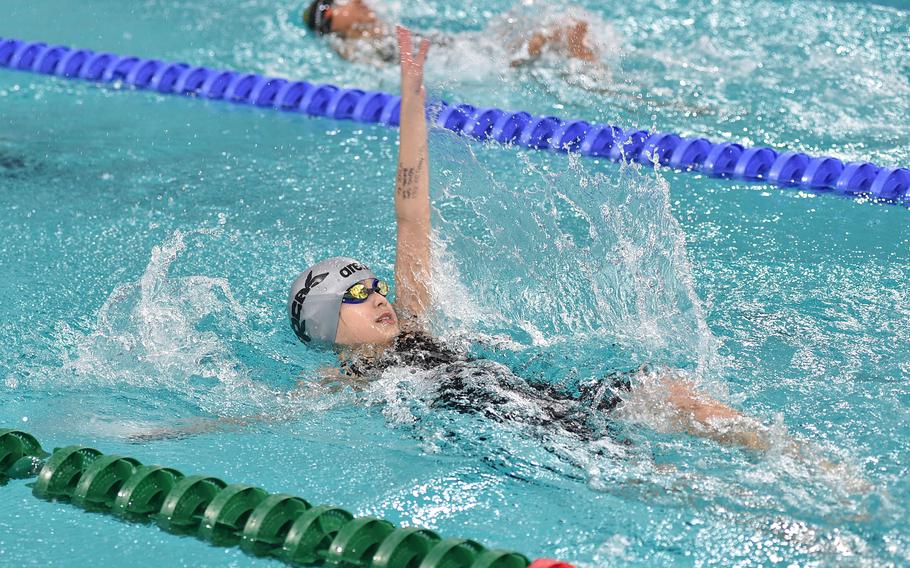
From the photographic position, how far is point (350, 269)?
331 centimetres

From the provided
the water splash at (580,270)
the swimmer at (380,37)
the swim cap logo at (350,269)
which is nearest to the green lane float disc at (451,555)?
the swim cap logo at (350,269)

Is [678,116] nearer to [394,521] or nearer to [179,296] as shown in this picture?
[179,296]

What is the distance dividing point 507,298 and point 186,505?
148 cm

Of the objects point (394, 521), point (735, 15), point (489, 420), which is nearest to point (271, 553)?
point (394, 521)

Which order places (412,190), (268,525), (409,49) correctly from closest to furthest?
(268,525) → (409,49) → (412,190)

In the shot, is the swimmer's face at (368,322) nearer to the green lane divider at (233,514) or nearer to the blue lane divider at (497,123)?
the green lane divider at (233,514)

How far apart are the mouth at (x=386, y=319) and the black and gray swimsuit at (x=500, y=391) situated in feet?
0.23

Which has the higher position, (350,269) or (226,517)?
(350,269)

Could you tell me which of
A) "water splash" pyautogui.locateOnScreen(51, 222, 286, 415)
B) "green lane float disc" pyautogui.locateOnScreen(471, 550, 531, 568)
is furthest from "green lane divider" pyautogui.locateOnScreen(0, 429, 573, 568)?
"water splash" pyautogui.locateOnScreen(51, 222, 286, 415)

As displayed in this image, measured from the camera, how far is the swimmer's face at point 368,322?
3271 mm

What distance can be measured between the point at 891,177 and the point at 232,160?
292 centimetres

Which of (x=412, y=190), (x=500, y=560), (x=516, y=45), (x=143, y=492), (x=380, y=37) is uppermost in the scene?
(x=380, y=37)

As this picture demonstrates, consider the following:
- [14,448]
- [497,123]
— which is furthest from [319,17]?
[14,448]

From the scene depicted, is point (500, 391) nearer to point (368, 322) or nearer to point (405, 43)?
point (368, 322)
